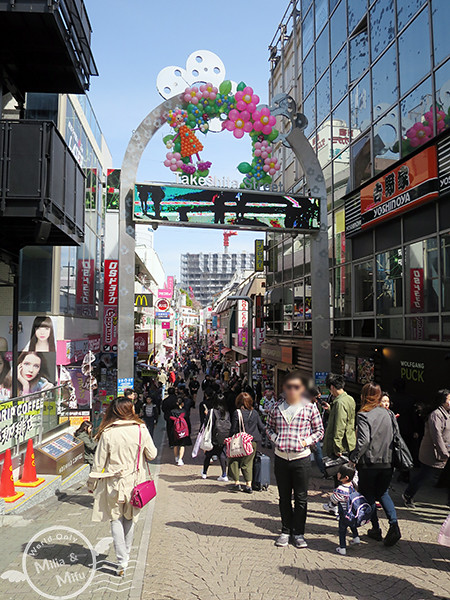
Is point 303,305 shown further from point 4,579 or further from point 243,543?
point 4,579

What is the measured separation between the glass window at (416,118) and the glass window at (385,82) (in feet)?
2.71

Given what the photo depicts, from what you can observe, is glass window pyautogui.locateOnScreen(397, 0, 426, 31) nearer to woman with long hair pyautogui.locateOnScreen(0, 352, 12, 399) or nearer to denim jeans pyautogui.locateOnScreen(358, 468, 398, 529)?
denim jeans pyautogui.locateOnScreen(358, 468, 398, 529)

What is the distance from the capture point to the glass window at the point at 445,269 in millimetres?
9734

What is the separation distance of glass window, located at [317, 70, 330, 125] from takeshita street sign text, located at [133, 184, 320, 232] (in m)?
5.99

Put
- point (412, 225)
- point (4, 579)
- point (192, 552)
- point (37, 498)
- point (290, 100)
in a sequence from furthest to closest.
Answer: point (290, 100) → point (412, 225) → point (37, 498) → point (192, 552) → point (4, 579)

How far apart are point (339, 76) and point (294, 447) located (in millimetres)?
14644

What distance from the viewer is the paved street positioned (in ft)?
13.7

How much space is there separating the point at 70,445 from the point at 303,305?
12.3 m

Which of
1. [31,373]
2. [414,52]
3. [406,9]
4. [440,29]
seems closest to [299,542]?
[31,373]

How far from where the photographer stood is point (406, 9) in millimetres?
11562

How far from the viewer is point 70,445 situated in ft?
29.2

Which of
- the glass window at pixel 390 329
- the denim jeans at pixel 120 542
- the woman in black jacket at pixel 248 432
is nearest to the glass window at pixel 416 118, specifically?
the glass window at pixel 390 329

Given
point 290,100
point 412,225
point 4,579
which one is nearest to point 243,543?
point 4,579

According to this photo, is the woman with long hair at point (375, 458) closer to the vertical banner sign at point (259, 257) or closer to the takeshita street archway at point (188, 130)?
the takeshita street archway at point (188, 130)
